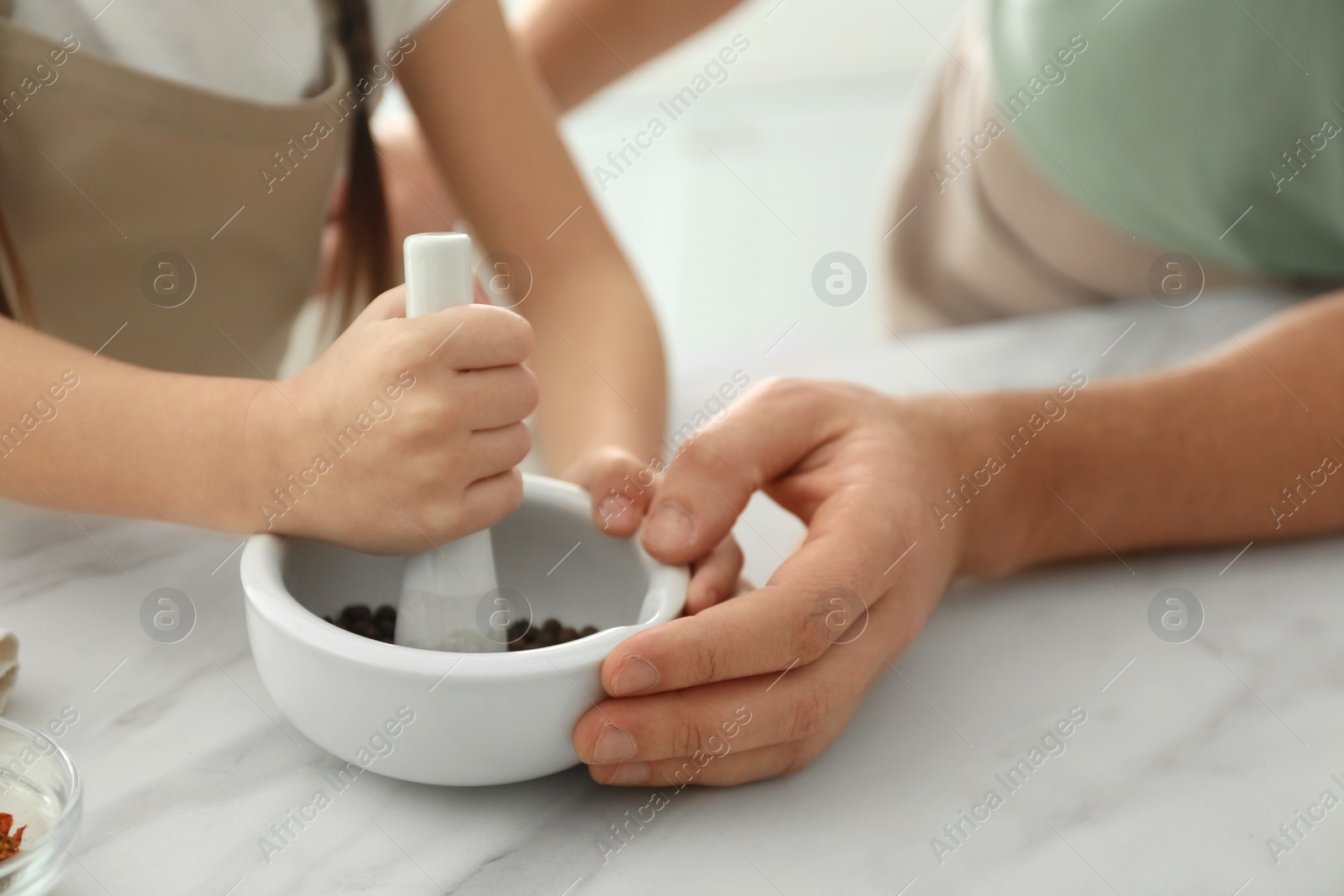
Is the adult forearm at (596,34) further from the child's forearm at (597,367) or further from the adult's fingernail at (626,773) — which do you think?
the adult's fingernail at (626,773)

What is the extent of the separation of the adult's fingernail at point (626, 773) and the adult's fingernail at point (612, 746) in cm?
1

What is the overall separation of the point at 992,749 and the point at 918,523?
12 cm

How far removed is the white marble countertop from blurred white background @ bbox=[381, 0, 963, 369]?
189 centimetres

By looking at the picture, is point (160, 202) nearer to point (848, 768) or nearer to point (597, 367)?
point (597, 367)

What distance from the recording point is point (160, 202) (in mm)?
657

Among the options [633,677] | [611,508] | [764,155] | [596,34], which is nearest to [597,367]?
[611,508]

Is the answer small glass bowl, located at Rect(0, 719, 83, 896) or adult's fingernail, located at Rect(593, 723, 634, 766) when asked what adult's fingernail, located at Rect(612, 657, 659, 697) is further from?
small glass bowl, located at Rect(0, 719, 83, 896)

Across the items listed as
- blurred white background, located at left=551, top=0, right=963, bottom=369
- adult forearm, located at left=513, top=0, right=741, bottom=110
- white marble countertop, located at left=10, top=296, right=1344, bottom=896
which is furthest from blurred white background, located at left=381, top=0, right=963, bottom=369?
white marble countertop, located at left=10, top=296, right=1344, bottom=896

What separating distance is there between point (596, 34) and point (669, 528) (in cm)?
72

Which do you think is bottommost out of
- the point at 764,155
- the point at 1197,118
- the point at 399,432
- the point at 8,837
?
the point at 764,155

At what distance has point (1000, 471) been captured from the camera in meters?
0.61

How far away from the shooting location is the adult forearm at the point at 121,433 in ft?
1.56

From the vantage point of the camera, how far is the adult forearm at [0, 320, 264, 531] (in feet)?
1.56

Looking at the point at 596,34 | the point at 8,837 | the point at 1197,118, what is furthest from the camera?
the point at 596,34
